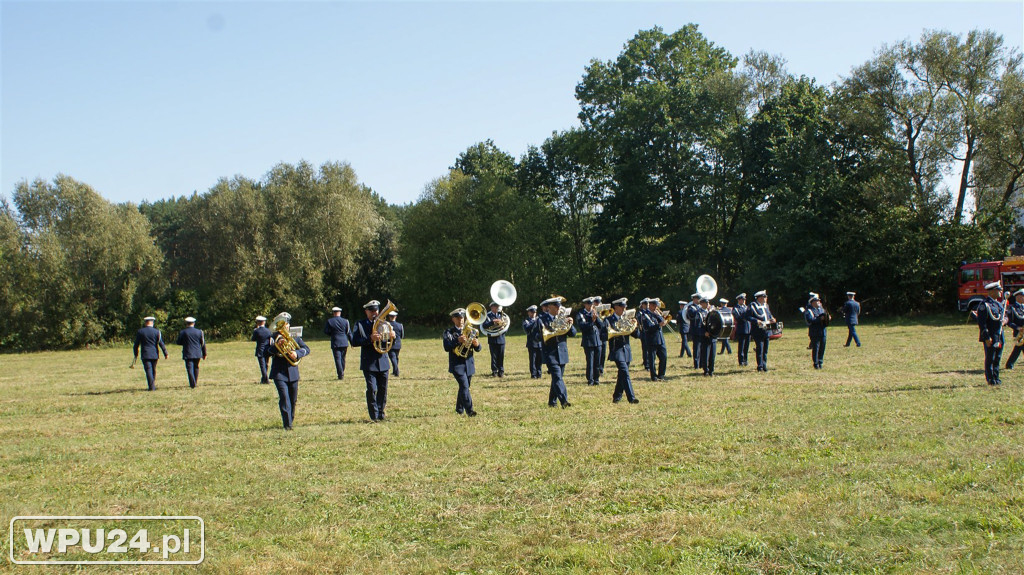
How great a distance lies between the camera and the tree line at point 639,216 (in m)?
37.8

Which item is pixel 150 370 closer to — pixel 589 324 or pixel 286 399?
pixel 286 399

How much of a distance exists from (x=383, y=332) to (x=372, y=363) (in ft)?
1.81

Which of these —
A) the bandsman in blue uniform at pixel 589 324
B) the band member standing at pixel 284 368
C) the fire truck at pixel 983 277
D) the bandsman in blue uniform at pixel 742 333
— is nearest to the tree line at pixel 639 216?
the fire truck at pixel 983 277

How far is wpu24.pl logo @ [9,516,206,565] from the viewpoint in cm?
600

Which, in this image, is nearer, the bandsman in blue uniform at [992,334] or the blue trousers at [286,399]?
the blue trousers at [286,399]

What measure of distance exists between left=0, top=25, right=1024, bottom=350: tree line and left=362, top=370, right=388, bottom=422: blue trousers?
3144 cm

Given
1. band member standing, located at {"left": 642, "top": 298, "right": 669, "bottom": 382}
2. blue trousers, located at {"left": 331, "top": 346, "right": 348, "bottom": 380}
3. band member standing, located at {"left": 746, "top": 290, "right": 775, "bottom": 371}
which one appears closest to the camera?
band member standing, located at {"left": 642, "top": 298, "right": 669, "bottom": 382}

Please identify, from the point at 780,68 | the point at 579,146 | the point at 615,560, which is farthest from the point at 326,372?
the point at 780,68

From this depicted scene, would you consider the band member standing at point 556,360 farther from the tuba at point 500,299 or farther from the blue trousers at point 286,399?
the blue trousers at point 286,399

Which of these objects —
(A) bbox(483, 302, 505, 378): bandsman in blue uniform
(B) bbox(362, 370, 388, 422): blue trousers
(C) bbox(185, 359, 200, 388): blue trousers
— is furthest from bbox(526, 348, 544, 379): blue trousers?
(C) bbox(185, 359, 200, 388): blue trousers

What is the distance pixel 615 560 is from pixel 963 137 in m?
41.0

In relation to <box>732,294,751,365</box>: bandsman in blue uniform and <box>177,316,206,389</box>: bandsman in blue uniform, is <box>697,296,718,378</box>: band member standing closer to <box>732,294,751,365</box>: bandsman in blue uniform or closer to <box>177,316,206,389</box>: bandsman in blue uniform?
<box>732,294,751,365</box>: bandsman in blue uniform

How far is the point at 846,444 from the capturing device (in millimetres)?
8789

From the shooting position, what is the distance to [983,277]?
3406cm
